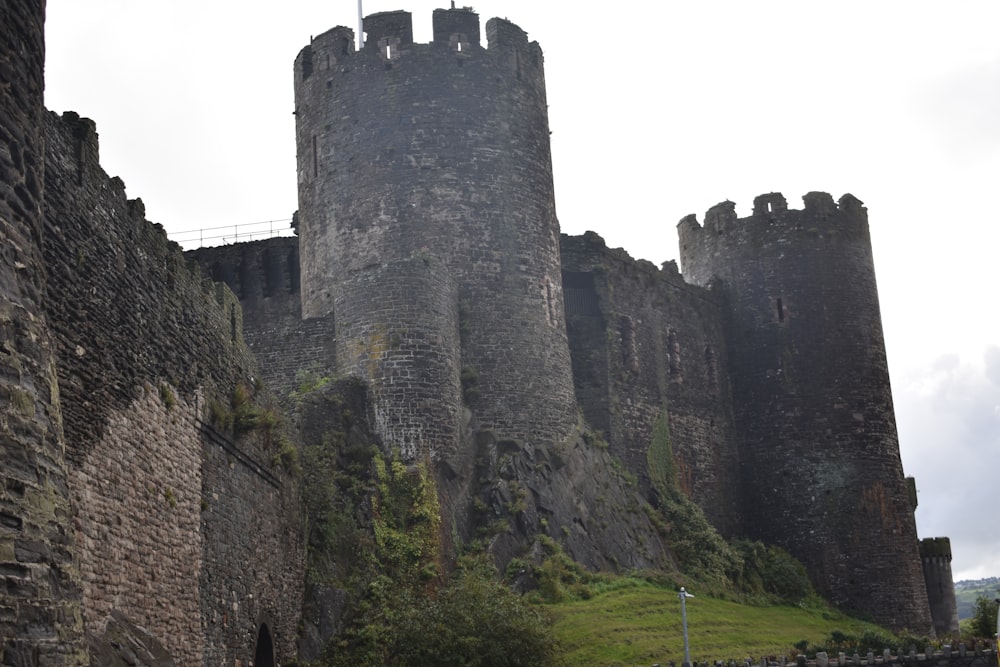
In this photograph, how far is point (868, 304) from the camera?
138 ft

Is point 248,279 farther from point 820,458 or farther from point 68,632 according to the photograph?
point 68,632

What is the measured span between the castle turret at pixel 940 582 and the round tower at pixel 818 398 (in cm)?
341

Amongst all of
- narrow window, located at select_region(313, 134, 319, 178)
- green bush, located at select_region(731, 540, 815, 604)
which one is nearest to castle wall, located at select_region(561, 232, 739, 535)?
green bush, located at select_region(731, 540, 815, 604)

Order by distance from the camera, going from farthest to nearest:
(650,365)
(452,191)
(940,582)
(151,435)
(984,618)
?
(940,582)
(650,365)
(984,618)
(452,191)
(151,435)

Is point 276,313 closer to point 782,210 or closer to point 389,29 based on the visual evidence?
point 389,29

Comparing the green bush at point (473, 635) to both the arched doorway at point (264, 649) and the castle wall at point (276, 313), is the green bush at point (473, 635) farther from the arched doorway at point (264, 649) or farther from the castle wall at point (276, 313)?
the castle wall at point (276, 313)

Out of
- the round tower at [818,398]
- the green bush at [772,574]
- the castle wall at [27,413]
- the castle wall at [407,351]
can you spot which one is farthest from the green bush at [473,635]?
the round tower at [818,398]

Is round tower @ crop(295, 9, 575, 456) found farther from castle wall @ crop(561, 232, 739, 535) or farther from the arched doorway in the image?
the arched doorway

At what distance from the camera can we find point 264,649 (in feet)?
70.6

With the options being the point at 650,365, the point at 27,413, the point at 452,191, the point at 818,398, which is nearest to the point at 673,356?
the point at 650,365

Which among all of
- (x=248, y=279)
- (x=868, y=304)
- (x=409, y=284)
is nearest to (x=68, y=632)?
(x=409, y=284)

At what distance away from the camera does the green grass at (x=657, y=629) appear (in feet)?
80.2

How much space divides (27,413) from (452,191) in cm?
2348

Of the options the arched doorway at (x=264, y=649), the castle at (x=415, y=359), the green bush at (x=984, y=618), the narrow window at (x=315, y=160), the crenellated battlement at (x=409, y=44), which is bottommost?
the green bush at (x=984, y=618)
